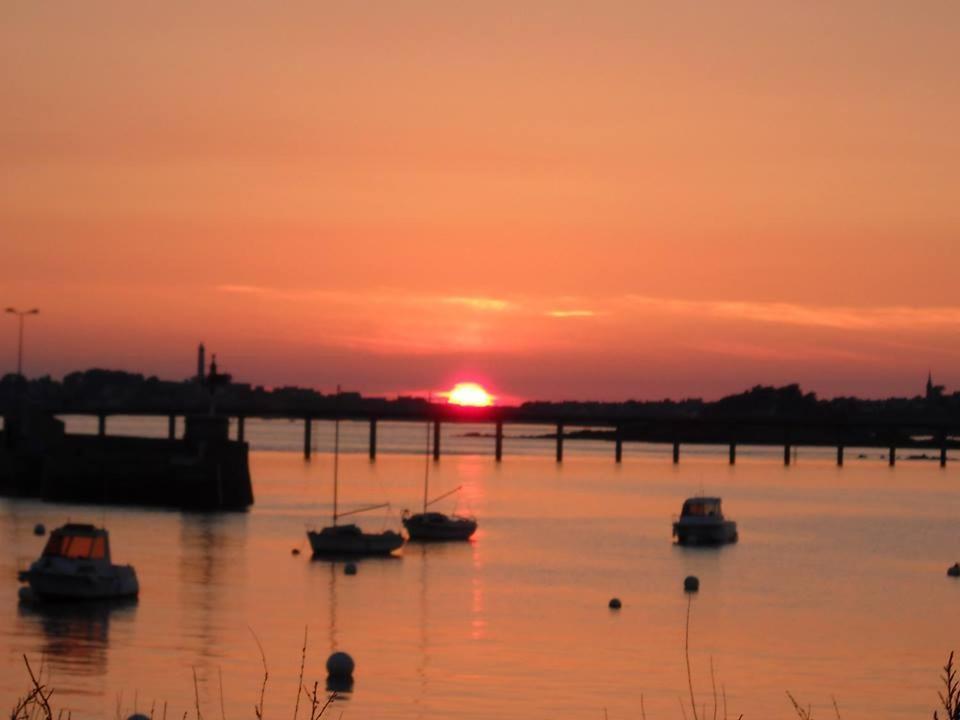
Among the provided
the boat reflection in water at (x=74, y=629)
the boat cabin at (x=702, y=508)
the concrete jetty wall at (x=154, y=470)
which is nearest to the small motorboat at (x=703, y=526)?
the boat cabin at (x=702, y=508)

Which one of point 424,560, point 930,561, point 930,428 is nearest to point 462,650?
point 424,560

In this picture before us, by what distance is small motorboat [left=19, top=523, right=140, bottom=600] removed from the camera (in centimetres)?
6053

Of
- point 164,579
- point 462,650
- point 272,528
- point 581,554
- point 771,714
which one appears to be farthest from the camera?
point 272,528

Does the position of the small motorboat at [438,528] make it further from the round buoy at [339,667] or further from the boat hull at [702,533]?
the round buoy at [339,667]

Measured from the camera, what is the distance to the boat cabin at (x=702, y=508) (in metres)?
103

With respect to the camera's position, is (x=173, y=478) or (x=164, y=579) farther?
(x=173, y=478)

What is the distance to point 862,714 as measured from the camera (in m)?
44.3

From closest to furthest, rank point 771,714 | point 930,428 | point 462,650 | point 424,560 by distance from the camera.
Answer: point 771,714 < point 462,650 < point 424,560 < point 930,428

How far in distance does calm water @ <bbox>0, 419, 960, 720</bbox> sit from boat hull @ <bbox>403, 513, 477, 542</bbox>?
6.29 ft

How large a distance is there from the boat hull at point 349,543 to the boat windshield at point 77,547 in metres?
25.1

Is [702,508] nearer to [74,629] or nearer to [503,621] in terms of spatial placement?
[503,621]

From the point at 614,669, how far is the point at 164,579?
30.5 m

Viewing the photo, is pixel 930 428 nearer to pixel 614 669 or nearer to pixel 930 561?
pixel 930 561

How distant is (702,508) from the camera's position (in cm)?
10400
